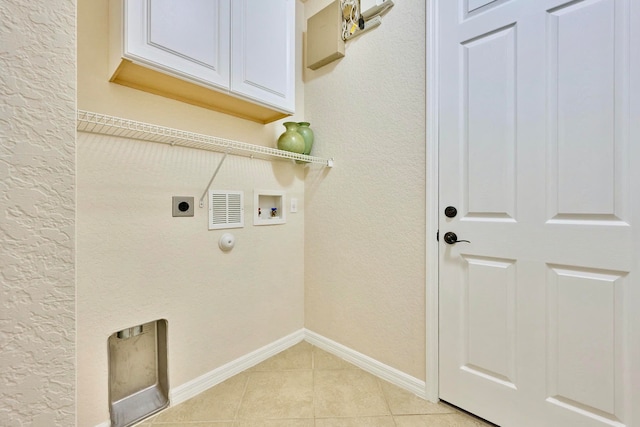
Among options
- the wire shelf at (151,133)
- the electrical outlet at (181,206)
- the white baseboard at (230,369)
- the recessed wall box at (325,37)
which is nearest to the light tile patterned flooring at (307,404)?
the white baseboard at (230,369)

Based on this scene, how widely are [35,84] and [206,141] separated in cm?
95

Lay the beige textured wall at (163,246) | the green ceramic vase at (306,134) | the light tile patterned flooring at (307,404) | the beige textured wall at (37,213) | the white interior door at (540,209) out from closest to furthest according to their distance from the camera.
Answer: the beige textured wall at (37,213) → the white interior door at (540,209) → the beige textured wall at (163,246) → the light tile patterned flooring at (307,404) → the green ceramic vase at (306,134)

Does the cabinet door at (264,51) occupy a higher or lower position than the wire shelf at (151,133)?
higher

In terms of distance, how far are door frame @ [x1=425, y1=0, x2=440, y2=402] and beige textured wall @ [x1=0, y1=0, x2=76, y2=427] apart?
1374mm

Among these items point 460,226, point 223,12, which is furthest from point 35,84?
point 460,226

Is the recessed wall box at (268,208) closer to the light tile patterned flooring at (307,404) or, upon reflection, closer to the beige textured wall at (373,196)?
the beige textured wall at (373,196)

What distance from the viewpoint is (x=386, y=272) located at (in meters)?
1.62

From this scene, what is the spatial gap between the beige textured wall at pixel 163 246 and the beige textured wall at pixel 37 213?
2.86 ft

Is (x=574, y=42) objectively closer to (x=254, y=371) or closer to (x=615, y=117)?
(x=615, y=117)

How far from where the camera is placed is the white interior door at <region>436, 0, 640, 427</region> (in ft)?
3.23

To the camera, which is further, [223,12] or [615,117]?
[223,12]

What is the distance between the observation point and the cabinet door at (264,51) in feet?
4.51

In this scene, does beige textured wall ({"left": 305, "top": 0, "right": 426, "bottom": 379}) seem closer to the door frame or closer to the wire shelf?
the door frame

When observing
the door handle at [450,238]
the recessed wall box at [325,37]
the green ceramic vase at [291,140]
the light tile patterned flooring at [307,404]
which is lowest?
the light tile patterned flooring at [307,404]
